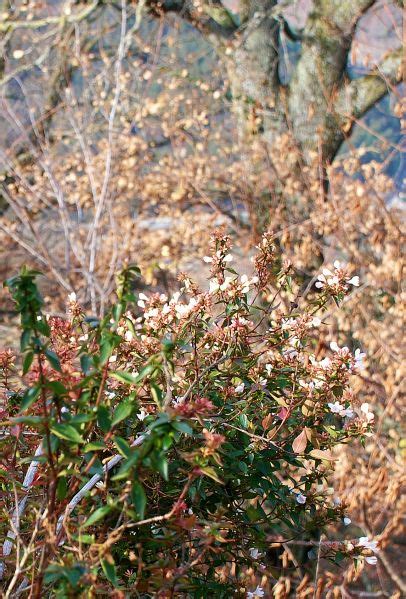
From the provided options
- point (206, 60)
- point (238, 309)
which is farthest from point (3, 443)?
point (206, 60)

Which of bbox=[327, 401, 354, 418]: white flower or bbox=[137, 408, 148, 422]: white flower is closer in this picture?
bbox=[137, 408, 148, 422]: white flower

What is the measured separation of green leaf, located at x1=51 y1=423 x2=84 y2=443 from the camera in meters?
1.39

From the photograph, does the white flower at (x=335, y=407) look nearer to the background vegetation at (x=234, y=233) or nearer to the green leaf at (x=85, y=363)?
the background vegetation at (x=234, y=233)

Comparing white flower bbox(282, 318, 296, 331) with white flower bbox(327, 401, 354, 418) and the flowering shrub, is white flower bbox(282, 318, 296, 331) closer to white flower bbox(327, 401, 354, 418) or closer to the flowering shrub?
the flowering shrub

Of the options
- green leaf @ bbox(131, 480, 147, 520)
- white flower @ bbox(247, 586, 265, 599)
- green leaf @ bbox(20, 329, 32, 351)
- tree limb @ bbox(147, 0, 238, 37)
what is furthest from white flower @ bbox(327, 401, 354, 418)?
tree limb @ bbox(147, 0, 238, 37)

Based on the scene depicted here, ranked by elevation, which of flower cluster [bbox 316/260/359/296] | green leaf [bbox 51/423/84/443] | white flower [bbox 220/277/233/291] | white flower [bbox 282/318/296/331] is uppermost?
white flower [bbox 220/277/233/291]

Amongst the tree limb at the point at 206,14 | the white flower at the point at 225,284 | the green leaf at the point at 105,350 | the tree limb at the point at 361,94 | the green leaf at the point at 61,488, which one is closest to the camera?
the green leaf at the point at 105,350

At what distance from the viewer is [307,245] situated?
5.69m

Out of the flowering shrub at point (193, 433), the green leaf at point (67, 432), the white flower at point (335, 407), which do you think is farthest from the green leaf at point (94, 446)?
the white flower at point (335, 407)

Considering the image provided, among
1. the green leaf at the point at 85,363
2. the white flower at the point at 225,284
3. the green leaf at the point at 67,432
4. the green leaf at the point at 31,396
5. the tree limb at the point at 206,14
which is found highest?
the tree limb at the point at 206,14

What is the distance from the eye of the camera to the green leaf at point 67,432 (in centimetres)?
139

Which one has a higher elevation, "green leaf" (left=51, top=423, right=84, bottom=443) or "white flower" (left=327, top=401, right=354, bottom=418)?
"white flower" (left=327, top=401, right=354, bottom=418)

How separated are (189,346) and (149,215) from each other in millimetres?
5534

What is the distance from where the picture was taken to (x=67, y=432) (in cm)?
140
